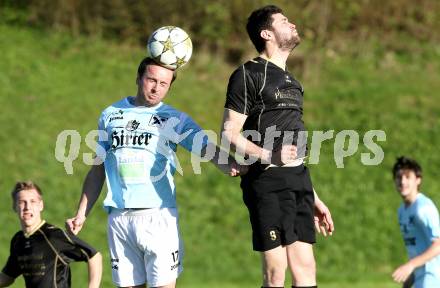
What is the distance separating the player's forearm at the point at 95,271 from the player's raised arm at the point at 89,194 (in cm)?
41

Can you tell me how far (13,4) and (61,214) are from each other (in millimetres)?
8635

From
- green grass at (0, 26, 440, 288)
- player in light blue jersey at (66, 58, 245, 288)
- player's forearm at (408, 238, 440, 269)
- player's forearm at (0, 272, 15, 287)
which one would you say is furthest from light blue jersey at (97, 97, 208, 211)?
green grass at (0, 26, 440, 288)

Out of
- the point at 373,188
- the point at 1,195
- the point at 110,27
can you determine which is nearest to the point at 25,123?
the point at 1,195

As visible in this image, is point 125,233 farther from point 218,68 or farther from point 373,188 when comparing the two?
point 218,68

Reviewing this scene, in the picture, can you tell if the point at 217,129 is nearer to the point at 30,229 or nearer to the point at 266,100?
the point at 30,229

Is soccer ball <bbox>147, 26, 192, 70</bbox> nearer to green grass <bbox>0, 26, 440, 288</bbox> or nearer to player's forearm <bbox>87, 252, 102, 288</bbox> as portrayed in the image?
player's forearm <bbox>87, 252, 102, 288</bbox>

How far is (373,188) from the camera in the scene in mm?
18500

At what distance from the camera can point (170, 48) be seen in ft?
22.5

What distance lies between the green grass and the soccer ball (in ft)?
26.0

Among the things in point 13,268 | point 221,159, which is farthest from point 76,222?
point 221,159

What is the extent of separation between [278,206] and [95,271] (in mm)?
1554

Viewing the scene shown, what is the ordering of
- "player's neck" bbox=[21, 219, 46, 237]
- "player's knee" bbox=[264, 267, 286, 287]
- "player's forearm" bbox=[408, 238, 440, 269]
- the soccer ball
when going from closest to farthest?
"player's knee" bbox=[264, 267, 286, 287] < the soccer ball < "player's neck" bbox=[21, 219, 46, 237] < "player's forearm" bbox=[408, 238, 440, 269]

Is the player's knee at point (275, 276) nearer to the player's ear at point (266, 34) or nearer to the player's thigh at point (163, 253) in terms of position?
the player's thigh at point (163, 253)

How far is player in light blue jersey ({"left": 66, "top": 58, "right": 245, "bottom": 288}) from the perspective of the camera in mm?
6629
